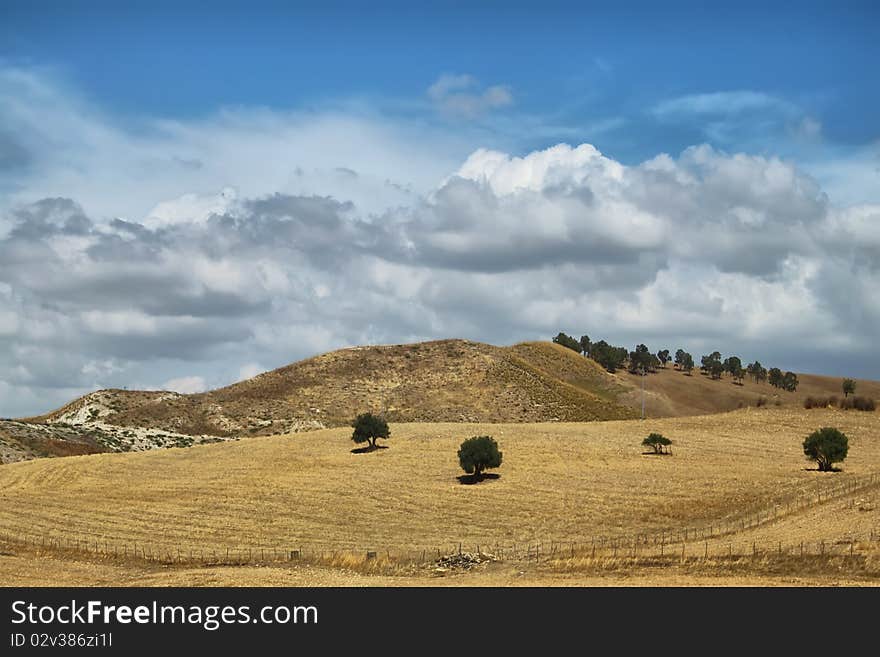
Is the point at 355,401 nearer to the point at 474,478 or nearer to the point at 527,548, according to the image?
the point at 474,478

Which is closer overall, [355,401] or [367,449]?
[367,449]

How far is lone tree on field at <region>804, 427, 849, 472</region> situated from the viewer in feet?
257

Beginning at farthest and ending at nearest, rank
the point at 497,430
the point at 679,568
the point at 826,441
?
1. the point at 497,430
2. the point at 826,441
3. the point at 679,568

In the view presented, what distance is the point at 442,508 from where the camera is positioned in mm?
67125

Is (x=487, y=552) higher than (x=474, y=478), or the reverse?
(x=474, y=478)

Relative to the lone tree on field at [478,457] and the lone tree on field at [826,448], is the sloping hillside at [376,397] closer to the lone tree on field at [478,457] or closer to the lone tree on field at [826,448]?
the lone tree on field at [478,457]

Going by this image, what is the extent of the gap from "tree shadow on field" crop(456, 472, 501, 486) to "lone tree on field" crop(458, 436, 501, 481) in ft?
0.53

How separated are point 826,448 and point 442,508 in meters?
34.6

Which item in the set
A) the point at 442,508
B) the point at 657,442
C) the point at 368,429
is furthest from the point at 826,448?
the point at 368,429

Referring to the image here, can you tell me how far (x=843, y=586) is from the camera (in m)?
36.9

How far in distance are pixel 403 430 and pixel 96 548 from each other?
5460 cm

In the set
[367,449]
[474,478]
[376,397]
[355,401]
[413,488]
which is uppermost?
[376,397]
